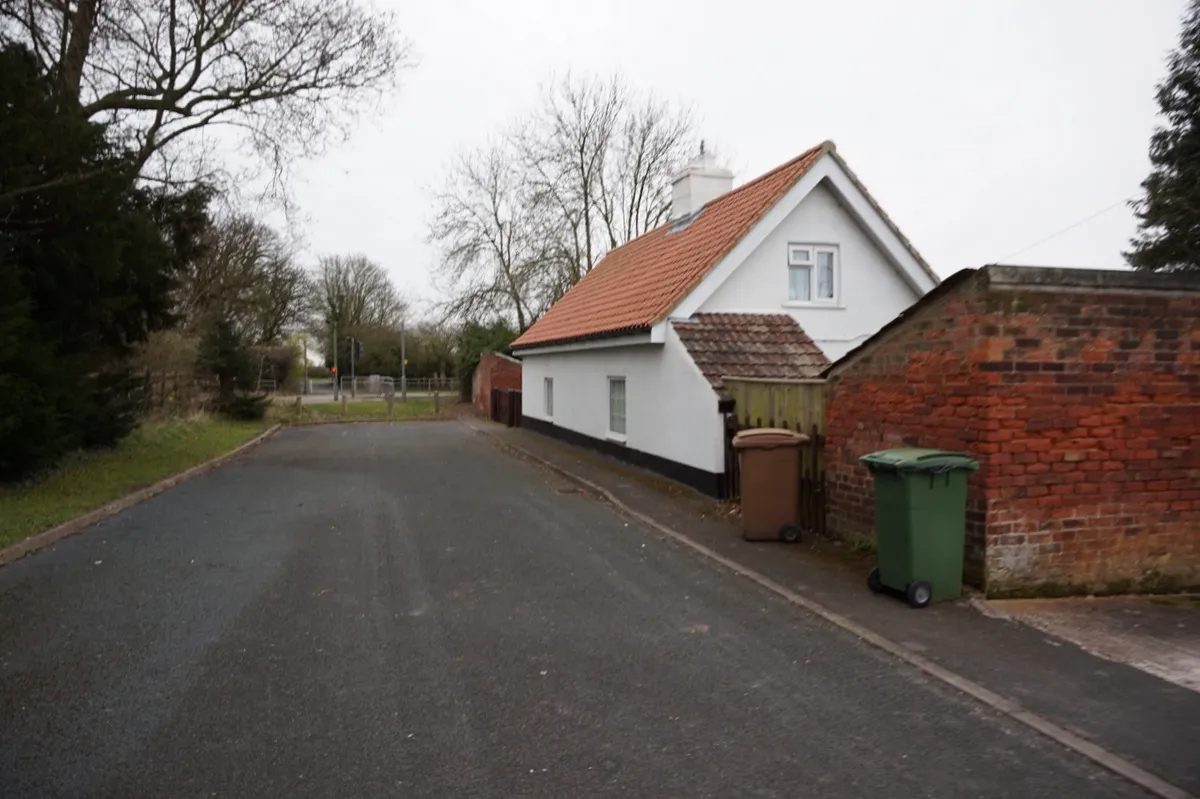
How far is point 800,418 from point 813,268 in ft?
19.1

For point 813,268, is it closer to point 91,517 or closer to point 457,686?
point 91,517

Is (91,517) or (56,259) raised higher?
(56,259)

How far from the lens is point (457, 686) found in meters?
5.08

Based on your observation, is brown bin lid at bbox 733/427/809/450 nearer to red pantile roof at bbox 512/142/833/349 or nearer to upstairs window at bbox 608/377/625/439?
red pantile roof at bbox 512/142/833/349

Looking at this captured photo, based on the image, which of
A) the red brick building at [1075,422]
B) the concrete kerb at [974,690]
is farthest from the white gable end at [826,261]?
the red brick building at [1075,422]

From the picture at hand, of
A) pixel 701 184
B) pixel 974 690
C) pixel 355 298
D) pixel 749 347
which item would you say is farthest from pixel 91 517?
pixel 355 298

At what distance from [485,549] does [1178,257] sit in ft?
57.2

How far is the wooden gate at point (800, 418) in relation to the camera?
956 centimetres

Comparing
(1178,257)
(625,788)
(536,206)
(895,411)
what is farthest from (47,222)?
(536,206)

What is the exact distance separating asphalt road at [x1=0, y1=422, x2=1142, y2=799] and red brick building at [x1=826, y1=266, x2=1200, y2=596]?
74.0 inches

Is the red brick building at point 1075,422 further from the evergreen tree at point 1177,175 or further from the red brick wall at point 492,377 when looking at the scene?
the red brick wall at point 492,377

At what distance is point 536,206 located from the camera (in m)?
37.7

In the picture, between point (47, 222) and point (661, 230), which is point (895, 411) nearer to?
point (47, 222)

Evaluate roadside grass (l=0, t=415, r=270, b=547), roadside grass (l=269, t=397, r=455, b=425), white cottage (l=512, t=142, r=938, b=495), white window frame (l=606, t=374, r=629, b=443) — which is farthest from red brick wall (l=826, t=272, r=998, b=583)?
roadside grass (l=269, t=397, r=455, b=425)
